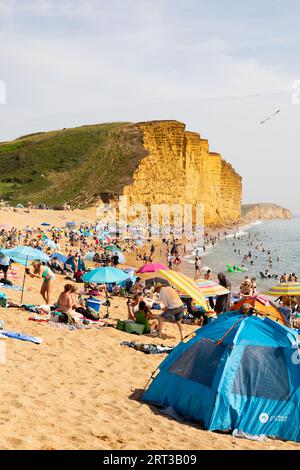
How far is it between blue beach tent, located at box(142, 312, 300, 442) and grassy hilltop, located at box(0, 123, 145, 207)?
55079mm

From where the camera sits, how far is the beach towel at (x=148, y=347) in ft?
32.4

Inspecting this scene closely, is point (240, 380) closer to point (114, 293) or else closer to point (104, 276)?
point (104, 276)

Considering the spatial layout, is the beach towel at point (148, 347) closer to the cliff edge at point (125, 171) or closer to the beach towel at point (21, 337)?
the beach towel at point (21, 337)

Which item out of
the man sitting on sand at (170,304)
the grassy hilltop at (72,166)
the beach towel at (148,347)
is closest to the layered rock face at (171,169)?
the grassy hilltop at (72,166)

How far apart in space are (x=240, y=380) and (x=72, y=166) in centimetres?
7660

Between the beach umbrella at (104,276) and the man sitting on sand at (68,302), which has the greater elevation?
the beach umbrella at (104,276)

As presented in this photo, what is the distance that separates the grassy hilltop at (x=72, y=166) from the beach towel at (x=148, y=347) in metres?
51.8

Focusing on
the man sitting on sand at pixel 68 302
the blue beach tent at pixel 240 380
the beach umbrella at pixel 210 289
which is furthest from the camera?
the beach umbrella at pixel 210 289

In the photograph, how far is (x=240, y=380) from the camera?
21.1ft

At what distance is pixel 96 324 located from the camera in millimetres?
11477

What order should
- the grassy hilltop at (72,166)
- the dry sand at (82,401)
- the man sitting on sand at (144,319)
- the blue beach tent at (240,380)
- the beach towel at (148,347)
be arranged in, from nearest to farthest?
the dry sand at (82,401) → the blue beach tent at (240,380) → the beach towel at (148,347) → the man sitting on sand at (144,319) → the grassy hilltop at (72,166)

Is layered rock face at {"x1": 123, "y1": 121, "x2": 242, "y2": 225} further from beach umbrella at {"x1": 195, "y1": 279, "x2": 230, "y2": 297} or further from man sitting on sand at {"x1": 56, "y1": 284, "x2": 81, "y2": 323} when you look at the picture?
man sitting on sand at {"x1": 56, "y1": 284, "x2": 81, "y2": 323}

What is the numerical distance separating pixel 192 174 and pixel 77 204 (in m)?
19.2

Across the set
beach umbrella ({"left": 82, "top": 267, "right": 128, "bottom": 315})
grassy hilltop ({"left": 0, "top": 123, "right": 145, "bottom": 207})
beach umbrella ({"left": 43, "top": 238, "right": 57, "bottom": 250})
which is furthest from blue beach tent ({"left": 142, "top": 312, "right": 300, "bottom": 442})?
grassy hilltop ({"left": 0, "top": 123, "right": 145, "bottom": 207})
